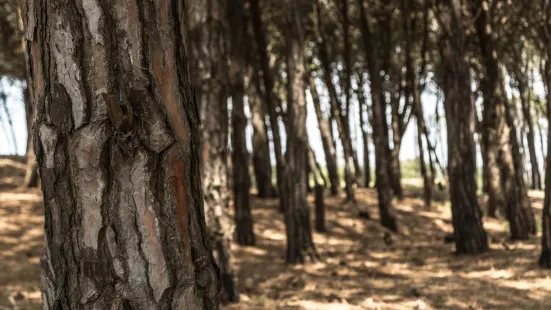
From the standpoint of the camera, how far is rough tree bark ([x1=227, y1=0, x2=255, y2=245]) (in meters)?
10.5

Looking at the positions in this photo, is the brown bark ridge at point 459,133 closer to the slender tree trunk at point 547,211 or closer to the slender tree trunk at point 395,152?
the slender tree trunk at point 547,211

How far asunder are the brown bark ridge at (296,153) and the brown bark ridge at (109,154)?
7.15 meters

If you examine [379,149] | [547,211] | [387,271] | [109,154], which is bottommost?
[387,271]

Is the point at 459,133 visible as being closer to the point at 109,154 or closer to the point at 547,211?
the point at 547,211

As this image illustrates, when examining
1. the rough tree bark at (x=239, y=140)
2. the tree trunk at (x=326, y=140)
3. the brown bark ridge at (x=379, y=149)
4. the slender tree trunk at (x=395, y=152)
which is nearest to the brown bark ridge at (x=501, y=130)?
the brown bark ridge at (x=379, y=149)

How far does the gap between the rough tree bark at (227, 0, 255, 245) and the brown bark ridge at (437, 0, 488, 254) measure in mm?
3577

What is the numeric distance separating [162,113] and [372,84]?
11.6 m

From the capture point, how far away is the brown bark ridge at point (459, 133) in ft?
30.4

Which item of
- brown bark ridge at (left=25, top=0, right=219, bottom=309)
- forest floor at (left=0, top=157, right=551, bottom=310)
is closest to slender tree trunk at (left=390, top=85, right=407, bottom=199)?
forest floor at (left=0, top=157, right=551, bottom=310)

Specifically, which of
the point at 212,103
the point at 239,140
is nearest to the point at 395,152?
the point at 239,140

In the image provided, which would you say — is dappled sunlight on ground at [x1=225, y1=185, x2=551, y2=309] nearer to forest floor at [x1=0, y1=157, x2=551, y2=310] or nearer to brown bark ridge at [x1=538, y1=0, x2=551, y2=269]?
forest floor at [x1=0, y1=157, x2=551, y2=310]

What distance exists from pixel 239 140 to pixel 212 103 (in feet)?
15.5

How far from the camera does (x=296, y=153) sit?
375 inches

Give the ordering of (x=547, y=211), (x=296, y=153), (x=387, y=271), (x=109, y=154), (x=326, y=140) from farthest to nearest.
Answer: (x=326, y=140), (x=296, y=153), (x=387, y=271), (x=547, y=211), (x=109, y=154)
